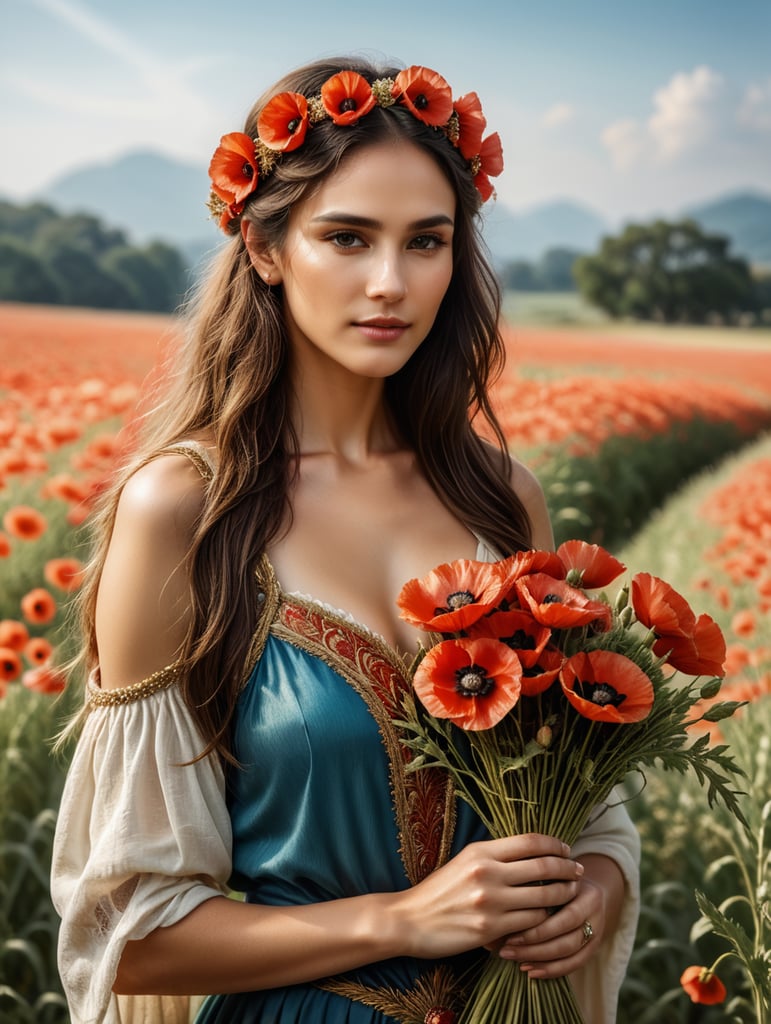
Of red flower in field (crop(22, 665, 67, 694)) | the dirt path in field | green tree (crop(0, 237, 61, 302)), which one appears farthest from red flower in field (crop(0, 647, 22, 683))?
the dirt path in field

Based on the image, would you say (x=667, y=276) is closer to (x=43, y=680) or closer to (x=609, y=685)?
(x=43, y=680)

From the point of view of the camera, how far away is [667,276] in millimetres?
5566

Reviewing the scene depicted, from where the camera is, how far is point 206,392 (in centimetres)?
148

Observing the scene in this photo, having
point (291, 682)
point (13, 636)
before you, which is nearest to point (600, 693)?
point (291, 682)

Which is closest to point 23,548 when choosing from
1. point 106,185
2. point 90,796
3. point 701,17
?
point 106,185

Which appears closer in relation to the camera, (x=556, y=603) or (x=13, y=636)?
(x=556, y=603)

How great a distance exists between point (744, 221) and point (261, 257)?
4593 millimetres

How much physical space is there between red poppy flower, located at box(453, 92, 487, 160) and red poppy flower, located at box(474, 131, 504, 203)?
0.08 feet

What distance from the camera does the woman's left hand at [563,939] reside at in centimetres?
119

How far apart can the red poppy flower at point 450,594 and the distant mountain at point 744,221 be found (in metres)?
4.78

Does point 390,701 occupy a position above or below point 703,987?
above

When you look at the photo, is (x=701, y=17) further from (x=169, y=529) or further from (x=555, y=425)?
(x=169, y=529)

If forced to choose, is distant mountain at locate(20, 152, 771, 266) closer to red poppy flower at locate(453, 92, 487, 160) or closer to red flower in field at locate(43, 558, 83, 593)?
red flower in field at locate(43, 558, 83, 593)

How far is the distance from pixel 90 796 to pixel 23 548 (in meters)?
2.42
